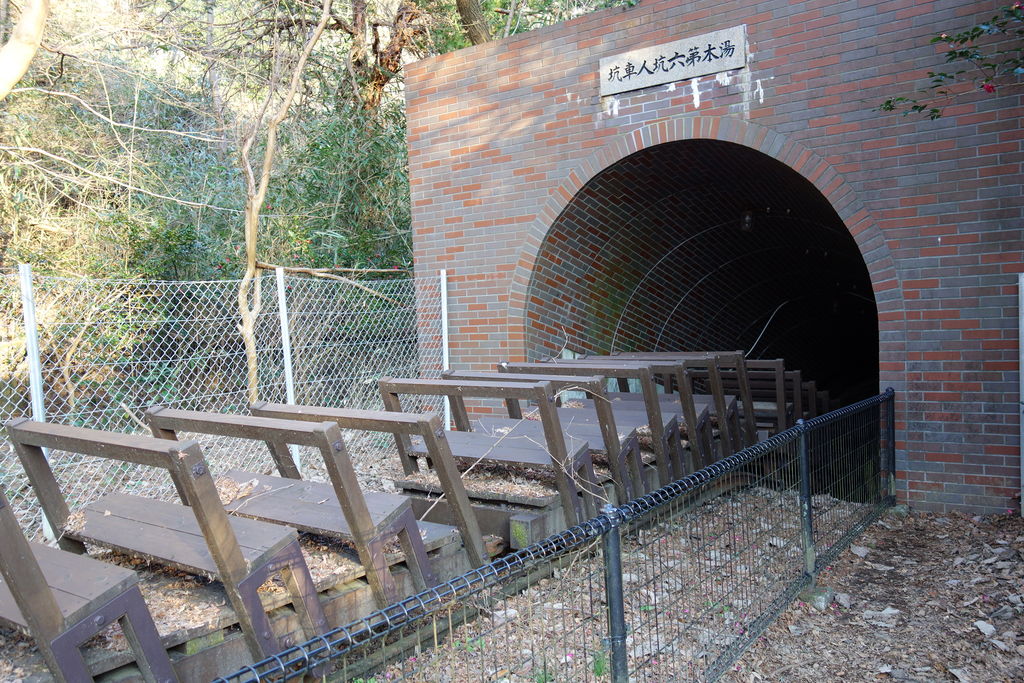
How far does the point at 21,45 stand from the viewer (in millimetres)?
5230

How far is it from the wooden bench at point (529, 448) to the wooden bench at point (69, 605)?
84.1 inches

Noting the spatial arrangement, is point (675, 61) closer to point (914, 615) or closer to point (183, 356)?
point (914, 615)

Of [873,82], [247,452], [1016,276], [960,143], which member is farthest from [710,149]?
[247,452]

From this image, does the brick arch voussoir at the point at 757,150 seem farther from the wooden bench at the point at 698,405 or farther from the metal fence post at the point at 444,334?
the wooden bench at the point at 698,405

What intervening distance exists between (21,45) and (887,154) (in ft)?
20.6

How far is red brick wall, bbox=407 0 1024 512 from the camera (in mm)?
5621

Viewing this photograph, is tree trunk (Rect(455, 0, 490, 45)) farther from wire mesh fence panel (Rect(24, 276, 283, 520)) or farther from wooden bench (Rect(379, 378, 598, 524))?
wooden bench (Rect(379, 378, 598, 524))

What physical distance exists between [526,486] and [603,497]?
465 mm

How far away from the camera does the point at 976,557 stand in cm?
507

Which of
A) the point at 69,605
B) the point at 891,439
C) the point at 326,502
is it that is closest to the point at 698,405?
the point at 891,439

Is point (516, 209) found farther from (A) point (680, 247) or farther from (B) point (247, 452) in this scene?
(B) point (247, 452)

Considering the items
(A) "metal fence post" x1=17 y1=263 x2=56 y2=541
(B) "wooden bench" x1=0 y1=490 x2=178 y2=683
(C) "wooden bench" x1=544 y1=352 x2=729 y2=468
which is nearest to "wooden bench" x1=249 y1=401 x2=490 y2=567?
(B) "wooden bench" x1=0 y1=490 x2=178 y2=683

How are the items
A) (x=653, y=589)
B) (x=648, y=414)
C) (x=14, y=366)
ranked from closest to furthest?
(x=653, y=589), (x=648, y=414), (x=14, y=366)

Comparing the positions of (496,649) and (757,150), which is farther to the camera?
(757,150)
